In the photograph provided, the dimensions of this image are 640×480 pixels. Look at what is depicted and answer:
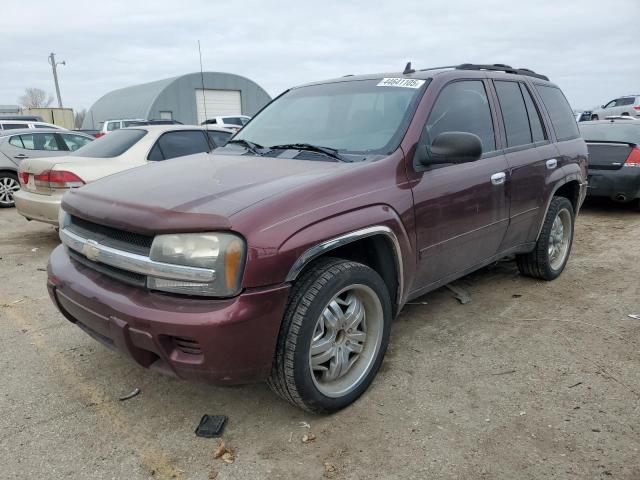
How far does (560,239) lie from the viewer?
4949 mm

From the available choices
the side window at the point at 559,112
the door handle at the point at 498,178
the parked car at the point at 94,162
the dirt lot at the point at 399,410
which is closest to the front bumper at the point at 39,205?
the parked car at the point at 94,162

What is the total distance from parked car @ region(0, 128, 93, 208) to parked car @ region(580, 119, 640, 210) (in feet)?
30.5

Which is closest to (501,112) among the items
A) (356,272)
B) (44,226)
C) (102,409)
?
(356,272)

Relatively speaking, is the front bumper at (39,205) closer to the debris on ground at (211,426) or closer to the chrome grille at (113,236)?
the chrome grille at (113,236)

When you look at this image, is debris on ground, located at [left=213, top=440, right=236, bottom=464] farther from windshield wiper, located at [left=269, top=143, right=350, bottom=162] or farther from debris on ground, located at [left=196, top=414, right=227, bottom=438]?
windshield wiper, located at [left=269, top=143, right=350, bottom=162]

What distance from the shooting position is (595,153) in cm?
808

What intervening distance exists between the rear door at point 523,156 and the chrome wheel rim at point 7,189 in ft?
29.6

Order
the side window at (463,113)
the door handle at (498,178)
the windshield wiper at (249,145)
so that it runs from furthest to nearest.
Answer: the door handle at (498,178) → the windshield wiper at (249,145) → the side window at (463,113)

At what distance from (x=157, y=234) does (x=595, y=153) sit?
7779 millimetres

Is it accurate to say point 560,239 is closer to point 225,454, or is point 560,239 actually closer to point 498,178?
point 498,178

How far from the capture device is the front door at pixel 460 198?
10.4 ft

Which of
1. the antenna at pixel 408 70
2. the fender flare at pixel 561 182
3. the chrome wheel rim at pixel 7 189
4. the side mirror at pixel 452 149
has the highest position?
the antenna at pixel 408 70

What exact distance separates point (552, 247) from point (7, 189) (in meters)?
9.35

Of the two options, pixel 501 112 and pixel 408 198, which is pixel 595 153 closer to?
pixel 501 112
